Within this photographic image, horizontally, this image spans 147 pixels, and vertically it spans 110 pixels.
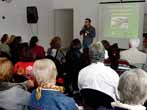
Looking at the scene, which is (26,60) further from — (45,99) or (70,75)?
(45,99)

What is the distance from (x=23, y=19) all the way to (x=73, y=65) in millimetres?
6247

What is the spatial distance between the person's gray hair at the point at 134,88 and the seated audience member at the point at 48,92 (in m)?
0.61

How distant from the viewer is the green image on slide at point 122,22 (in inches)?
378

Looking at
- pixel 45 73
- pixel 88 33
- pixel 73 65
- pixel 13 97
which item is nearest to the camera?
pixel 45 73

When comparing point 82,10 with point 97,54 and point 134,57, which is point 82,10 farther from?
point 97,54

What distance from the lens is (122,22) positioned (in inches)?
388

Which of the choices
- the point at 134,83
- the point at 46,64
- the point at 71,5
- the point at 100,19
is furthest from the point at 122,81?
the point at 71,5

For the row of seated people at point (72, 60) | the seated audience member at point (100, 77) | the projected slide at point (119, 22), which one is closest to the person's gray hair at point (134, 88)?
the seated audience member at point (100, 77)

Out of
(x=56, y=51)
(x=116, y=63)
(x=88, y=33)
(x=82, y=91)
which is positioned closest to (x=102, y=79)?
(x=82, y=91)

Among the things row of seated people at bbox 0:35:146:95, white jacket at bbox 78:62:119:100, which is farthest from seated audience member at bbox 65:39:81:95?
white jacket at bbox 78:62:119:100

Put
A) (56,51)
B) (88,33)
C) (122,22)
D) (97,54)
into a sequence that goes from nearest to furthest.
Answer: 1. (97,54)
2. (56,51)
3. (88,33)
4. (122,22)

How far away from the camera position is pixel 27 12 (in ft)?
34.6

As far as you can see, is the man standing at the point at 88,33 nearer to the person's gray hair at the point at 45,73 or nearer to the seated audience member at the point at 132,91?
the person's gray hair at the point at 45,73

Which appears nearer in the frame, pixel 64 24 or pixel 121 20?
pixel 121 20
